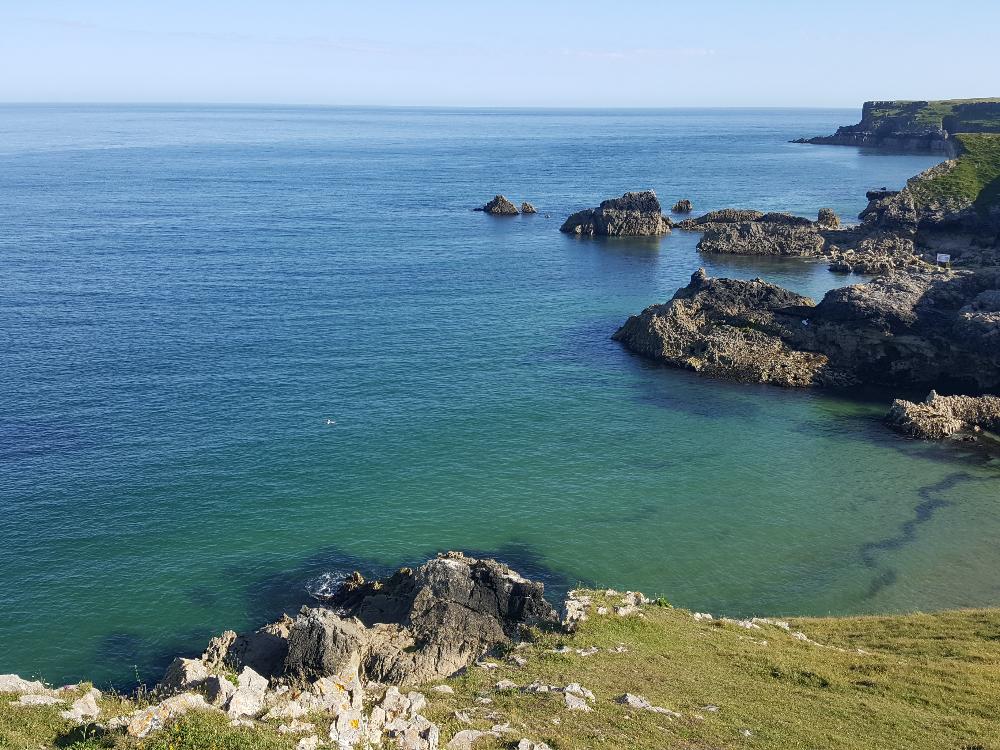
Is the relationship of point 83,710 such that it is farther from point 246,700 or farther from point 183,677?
point 183,677

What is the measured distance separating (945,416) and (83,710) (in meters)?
76.6

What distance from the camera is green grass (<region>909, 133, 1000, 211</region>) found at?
152 metres

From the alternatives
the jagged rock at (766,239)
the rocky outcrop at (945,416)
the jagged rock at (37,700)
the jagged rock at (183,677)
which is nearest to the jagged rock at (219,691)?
the jagged rock at (183,677)

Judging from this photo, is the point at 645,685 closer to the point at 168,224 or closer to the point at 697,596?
the point at 697,596

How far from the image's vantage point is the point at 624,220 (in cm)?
17662

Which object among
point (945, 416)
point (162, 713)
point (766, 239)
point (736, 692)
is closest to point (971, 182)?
point (766, 239)

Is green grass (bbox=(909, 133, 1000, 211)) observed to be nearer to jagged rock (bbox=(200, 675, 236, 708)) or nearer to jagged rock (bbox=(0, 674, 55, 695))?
jagged rock (bbox=(200, 675, 236, 708))

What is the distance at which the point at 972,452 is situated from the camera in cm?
7319

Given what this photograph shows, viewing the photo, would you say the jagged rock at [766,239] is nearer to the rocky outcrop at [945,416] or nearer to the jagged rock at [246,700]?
the rocky outcrop at [945,416]

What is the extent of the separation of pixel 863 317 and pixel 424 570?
68.6 meters

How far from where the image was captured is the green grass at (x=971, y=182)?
152 metres

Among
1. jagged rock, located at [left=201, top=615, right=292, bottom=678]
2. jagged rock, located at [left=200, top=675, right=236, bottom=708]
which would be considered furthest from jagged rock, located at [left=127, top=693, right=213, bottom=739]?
jagged rock, located at [left=201, top=615, right=292, bottom=678]

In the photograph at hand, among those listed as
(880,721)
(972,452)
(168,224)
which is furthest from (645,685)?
(168,224)

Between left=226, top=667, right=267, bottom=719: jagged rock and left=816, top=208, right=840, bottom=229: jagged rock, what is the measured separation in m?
163
